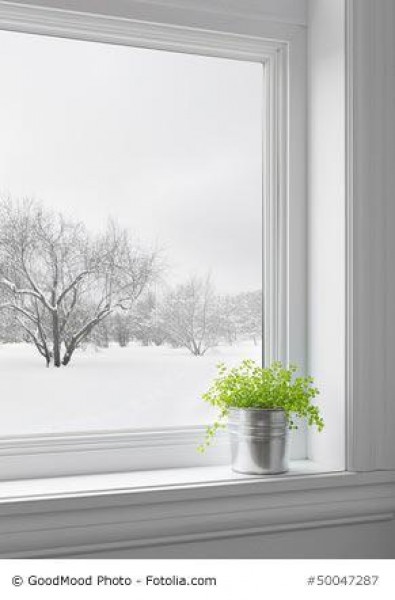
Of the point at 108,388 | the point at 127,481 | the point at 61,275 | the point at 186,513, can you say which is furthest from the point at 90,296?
the point at 186,513

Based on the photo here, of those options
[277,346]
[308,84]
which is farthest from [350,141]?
[277,346]

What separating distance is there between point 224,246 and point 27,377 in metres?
0.54

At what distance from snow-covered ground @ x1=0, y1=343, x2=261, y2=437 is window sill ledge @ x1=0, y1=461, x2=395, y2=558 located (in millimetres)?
120

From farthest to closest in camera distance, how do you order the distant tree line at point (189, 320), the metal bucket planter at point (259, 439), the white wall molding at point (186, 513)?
the distant tree line at point (189, 320) < the metal bucket planter at point (259, 439) < the white wall molding at point (186, 513)

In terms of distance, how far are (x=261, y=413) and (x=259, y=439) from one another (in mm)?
56

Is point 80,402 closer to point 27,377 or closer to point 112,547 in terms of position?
point 27,377

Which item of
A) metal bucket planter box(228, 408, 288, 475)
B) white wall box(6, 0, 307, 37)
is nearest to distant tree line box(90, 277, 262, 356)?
metal bucket planter box(228, 408, 288, 475)

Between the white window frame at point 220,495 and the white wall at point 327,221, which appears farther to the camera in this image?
the white wall at point 327,221

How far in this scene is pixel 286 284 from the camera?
75.7 inches

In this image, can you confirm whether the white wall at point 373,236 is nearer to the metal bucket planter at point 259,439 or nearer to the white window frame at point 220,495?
the white window frame at point 220,495

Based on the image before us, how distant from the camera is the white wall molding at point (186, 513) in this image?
1530 millimetres

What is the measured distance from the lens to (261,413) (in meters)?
1.70

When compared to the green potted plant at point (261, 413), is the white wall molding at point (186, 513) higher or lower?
lower

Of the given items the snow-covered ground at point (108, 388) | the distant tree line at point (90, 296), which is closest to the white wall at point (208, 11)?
the distant tree line at point (90, 296)
